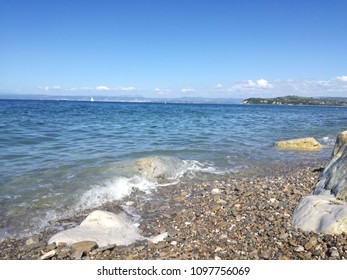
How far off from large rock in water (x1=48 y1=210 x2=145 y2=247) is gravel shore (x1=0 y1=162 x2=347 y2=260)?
21 cm

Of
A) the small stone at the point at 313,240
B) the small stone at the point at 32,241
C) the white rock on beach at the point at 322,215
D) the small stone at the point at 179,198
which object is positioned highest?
the white rock on beach at the point at 322,215

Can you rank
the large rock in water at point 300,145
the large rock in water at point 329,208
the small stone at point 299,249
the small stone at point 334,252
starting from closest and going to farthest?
the small stone at point 334,252 → the small stone at point 299,249 → the large rock in water at point 329,208 → the large rock in water at point 300,145

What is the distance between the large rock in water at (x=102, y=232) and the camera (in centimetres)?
570

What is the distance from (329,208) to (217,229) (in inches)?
90.5

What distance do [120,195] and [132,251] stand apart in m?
4.26

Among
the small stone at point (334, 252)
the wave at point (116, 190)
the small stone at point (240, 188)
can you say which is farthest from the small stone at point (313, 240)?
the wave at point (116, 190)

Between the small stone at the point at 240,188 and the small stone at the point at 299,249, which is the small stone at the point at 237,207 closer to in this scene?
the small stone at the point at 240,188

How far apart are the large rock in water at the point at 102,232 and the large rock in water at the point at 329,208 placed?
11.6ft

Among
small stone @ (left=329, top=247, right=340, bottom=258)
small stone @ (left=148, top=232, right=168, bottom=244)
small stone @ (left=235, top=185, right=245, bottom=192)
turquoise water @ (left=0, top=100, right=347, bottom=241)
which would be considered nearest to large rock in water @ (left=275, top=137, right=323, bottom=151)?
turquoise water @ (left=0, top=100, right=347, bottom=241)

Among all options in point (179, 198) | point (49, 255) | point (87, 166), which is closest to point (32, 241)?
point (49, 255)

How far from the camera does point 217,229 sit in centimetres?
605

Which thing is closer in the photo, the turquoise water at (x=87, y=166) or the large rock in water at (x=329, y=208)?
the large rock in water at (x=329, y=208)

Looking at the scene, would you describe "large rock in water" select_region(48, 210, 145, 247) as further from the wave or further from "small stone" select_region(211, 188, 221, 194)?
"small stone" select_region(211, 188, 221, 194)

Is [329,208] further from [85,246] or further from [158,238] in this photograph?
[85,246]
